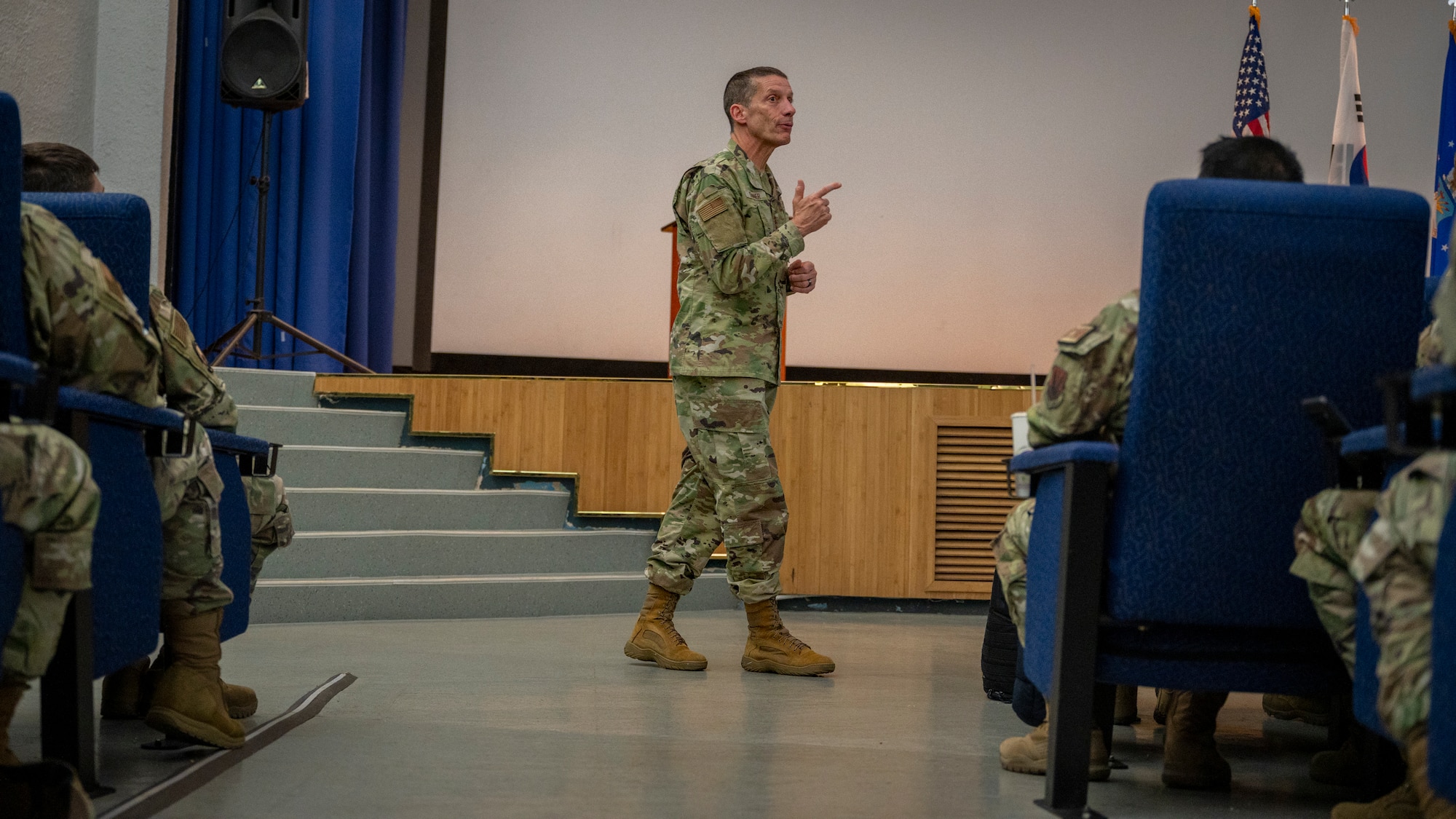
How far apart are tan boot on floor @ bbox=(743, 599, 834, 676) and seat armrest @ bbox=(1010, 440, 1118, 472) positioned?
1.39 metres

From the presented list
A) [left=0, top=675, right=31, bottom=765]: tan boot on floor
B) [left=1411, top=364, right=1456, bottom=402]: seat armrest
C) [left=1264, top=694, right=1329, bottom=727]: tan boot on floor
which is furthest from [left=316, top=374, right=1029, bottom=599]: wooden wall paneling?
[left=1411, top=364, right=1456, bottom=402]: seat armrest

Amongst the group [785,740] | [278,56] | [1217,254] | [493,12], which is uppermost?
[493,12]

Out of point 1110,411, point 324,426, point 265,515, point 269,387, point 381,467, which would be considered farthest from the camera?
point 269,387

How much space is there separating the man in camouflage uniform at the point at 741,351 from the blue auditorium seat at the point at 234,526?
1.12m

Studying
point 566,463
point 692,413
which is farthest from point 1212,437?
point 566,463

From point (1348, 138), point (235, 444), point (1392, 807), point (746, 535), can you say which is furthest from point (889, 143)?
point (1392, 807)

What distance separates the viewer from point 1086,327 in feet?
6.05

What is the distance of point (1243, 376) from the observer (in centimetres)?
171

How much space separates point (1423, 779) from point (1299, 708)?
1463 mm

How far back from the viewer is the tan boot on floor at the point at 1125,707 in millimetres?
2641

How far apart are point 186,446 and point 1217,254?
1.44m

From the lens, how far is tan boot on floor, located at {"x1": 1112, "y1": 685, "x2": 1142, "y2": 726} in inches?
104

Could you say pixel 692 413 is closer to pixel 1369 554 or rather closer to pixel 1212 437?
pixel 1212 437

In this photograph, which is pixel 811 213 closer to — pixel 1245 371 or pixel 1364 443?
pixel 1245 371
